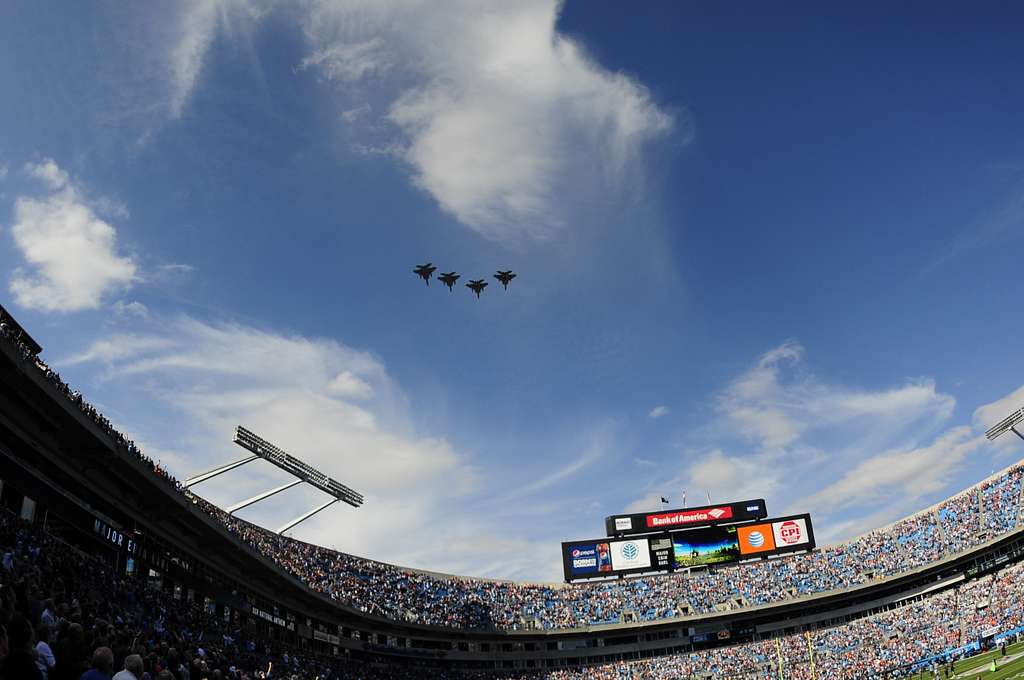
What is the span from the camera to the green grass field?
137 ft

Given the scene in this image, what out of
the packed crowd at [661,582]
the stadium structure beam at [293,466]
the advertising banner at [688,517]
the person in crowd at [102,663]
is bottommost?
the person in crowd at [102,663]

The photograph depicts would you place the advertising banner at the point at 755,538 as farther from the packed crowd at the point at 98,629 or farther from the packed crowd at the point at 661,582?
the packed crowd at the point at 98,629

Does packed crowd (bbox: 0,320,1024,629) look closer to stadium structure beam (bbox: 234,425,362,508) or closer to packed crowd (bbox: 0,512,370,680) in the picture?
stadium structure beam (bbox: 234,425,362,508)

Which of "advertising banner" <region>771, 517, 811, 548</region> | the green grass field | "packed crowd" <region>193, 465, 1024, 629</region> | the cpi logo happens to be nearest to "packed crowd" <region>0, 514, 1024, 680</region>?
the green grass field

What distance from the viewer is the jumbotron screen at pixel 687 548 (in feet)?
283

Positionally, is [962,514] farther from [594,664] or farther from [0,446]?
[0,446]

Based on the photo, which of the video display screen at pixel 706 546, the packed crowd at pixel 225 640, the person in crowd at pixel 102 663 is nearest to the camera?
the person in crowd at pixel 102 663

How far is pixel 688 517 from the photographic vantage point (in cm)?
8812

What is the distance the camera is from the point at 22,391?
98.6 feet

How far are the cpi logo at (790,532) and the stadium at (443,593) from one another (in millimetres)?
5347

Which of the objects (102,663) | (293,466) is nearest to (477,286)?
(293,466)

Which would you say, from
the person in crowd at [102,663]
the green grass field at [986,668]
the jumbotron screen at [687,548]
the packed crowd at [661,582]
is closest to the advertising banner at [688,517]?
the jumbotron screen at [687,548]

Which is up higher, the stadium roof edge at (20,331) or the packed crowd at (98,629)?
the stadium roof edge at (20,331)

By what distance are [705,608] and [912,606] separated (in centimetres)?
2264
